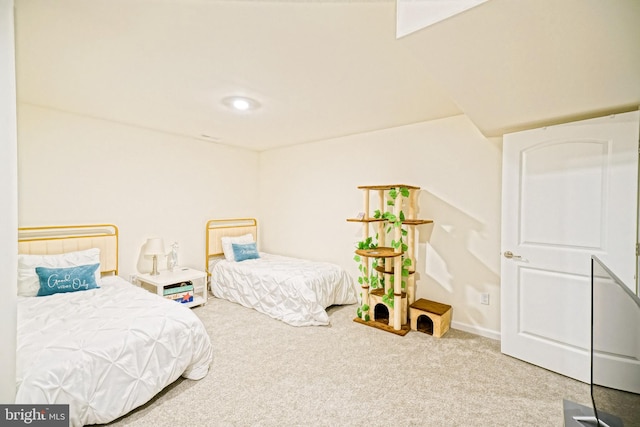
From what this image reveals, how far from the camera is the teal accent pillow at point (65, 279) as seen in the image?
8.71ft

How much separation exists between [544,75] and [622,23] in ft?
1.37

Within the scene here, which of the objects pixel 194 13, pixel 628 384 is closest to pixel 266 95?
pixel 194 13

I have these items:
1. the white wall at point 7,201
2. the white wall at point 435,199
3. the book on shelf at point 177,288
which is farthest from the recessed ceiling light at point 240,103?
the book on shelf at point 177,288

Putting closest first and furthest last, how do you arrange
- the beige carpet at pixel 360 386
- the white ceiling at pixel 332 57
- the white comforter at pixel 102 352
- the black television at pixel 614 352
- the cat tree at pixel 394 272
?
the black television at pixel 614 352, the white ceiling at pixel 332 57, the white comforter at pixel 102 352, the beige carpet at pixel 360 386, the cat tree at pixel 394 272

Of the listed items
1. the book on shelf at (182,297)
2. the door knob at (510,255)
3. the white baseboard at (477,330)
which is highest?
the door knob at (510,255)

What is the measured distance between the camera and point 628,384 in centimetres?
90

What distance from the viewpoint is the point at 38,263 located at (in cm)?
279

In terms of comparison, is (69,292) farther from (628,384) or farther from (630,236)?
(630,236)

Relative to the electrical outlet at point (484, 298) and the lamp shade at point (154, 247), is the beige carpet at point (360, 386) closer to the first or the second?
the electrical outlet at point (484, 298)

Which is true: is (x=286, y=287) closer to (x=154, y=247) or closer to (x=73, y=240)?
(x=154, y=247)

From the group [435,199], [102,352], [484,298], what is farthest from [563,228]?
[102,352]

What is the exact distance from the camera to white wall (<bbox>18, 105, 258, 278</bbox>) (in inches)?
120

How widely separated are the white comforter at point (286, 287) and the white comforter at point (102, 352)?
1.17 m

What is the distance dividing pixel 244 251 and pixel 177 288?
107 cm
